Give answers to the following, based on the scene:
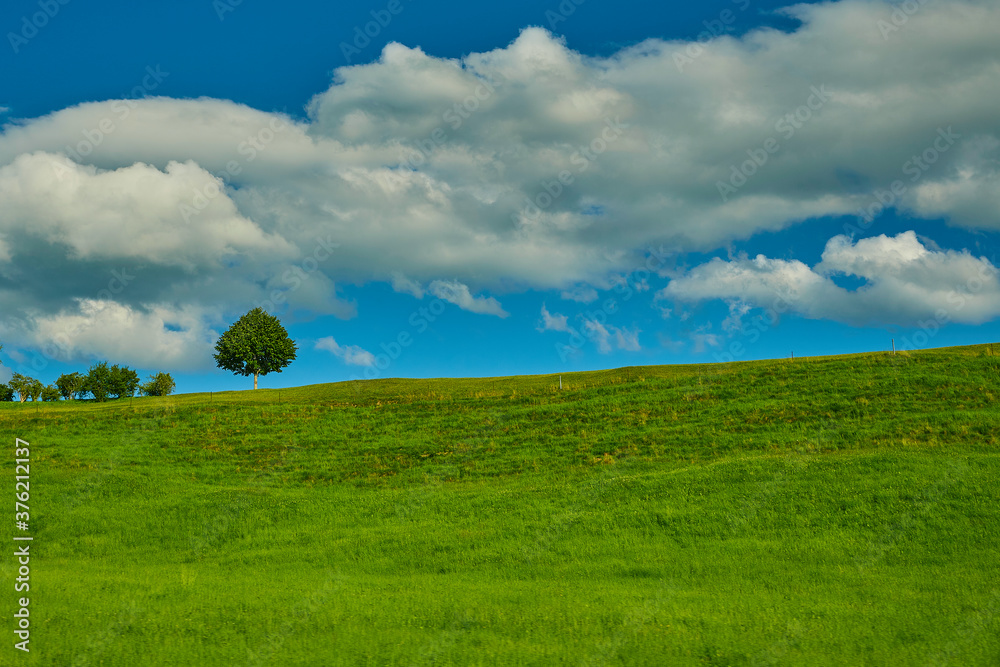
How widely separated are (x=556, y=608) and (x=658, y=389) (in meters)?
44.0

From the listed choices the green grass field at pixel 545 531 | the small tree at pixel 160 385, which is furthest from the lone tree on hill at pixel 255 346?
the green grass field at pixel 545 531

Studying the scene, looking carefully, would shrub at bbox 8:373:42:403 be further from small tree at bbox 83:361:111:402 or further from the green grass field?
the green grass field

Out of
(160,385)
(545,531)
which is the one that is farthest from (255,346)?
(545,531)

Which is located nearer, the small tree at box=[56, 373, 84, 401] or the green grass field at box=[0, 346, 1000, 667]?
the green grass field at box=[0, 346, 1000, 667]

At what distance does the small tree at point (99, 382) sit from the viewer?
3625 inches

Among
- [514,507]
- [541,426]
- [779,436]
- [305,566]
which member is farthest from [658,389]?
[305,566]

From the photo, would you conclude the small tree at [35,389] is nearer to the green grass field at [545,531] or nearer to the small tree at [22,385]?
the small tree at [22,385]

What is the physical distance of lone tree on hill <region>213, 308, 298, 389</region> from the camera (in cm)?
10056

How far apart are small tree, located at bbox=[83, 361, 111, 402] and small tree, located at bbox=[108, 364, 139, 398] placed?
1.81 ft

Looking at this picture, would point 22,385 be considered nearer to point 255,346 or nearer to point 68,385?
point 68,385

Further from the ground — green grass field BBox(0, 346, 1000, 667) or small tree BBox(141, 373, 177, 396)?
small tree BBox(141, 373, 177, 396)

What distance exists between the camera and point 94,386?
92750mm

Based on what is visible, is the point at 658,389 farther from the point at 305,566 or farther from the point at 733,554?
the point at 305,566

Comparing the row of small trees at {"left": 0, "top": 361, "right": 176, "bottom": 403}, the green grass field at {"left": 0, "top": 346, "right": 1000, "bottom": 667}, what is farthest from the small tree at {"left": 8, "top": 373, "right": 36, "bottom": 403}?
the green grass field at {"left": 0, "top": 346, "right": 1000, "bottom": 667}
